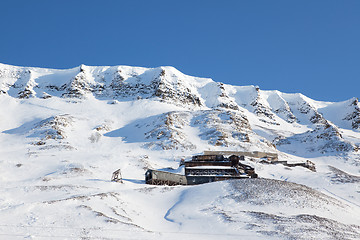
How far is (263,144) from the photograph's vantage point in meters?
83.5

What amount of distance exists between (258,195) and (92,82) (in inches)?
5118

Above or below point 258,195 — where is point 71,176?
above

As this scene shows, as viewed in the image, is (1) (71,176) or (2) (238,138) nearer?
(1) (71,176)

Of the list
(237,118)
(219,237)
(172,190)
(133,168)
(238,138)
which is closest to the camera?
(219,237)

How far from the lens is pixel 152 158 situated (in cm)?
6181

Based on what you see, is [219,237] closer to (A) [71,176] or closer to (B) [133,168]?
(A) [71,176]

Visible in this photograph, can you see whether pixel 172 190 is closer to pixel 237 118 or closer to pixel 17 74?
pixel 237 118

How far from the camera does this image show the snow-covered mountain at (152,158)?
18.0 m

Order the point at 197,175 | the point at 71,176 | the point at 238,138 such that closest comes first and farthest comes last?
the point at 71,176
the point at 197,175
the point at 238,138

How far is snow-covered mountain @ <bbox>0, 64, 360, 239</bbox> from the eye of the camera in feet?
59.2

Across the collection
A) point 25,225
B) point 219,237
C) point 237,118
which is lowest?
point 219,237

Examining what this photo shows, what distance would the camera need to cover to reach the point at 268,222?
19016 mm

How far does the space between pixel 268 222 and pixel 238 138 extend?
63924 millimetres

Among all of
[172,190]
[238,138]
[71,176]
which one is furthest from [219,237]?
[238,138]
